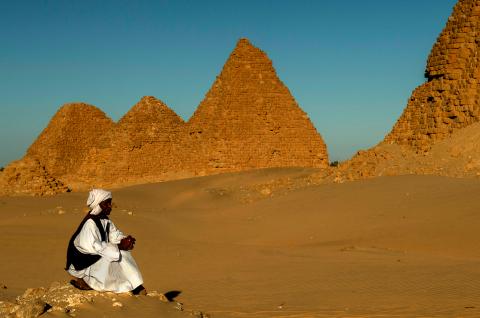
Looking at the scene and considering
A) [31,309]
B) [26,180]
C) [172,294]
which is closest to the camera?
[31,309]

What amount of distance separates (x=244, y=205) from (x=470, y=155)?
244 inches

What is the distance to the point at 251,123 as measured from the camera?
37.1 metres

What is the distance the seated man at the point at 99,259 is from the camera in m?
6.93

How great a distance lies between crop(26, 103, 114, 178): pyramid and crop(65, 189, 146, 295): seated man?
42271 mm

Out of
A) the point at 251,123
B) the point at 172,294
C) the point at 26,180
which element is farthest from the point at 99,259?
the point at 251,123

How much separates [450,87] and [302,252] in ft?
30.4

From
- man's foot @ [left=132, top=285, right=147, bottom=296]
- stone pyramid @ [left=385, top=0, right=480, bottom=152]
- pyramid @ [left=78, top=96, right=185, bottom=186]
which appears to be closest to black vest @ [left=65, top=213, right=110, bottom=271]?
man's foot @ [left=132, top=285, right=147, bottom=296]

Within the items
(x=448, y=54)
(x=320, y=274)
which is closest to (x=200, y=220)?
(x=448, y=54)

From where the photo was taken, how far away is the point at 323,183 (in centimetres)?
2102

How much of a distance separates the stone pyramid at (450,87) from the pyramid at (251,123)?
54.7 ft

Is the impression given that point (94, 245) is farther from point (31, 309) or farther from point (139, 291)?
point (31, 309)

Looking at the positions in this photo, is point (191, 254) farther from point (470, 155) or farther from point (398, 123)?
point (398, 123)

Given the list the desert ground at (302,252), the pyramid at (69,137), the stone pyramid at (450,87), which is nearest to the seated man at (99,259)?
the desert ground at (302,252)

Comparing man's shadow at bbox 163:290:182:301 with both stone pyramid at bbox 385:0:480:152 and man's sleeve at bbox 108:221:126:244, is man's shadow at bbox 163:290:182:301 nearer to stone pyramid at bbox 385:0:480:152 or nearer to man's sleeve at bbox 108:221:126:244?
man's sleeve at bbox 108:221:126:244
